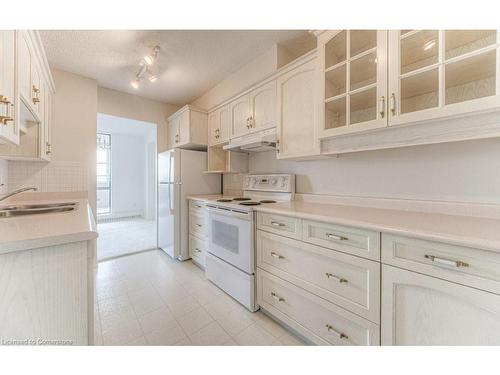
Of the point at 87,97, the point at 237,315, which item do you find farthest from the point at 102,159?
the point at 237,315

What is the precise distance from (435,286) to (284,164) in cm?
158

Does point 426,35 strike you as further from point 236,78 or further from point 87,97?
point 87,97

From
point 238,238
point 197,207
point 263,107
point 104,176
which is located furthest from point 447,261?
point 104,176

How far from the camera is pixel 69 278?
2.41 ft

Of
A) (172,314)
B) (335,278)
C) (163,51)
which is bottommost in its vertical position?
(172,314)

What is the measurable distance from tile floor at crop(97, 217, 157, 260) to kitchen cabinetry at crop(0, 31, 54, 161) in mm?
1657

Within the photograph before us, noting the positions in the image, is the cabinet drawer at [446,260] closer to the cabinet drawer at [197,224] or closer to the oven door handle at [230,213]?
the oven door handle at [230,213]

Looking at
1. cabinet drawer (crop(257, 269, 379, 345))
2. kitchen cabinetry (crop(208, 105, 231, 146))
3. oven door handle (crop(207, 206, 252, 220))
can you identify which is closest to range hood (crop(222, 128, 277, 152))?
kitchen cabinetry (crop(208, 105, 231, 146))

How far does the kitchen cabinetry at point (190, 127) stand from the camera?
2705 mm

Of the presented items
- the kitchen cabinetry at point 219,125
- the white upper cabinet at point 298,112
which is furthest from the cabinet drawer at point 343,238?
the kitchen cabinetry at point 219,125

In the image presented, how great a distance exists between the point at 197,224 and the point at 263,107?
1.63 m

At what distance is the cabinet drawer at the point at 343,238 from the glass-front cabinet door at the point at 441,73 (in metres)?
0.70

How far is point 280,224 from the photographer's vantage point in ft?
4.69

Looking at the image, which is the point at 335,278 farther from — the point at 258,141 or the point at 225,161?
the point at 225,161
